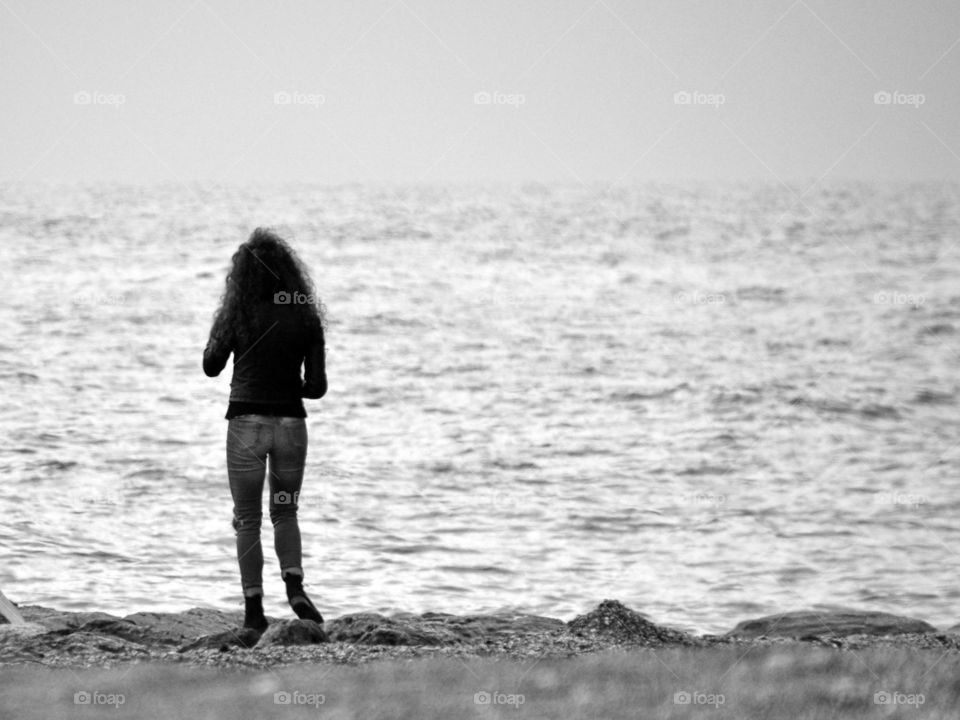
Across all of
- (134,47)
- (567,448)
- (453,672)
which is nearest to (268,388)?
(453,672)

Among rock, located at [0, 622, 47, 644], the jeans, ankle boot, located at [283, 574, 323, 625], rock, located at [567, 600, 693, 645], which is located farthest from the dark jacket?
rock, located at [567, 600, 693, 645]

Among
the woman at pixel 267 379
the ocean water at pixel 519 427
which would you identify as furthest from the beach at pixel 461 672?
the ocean water at pixel 519 427

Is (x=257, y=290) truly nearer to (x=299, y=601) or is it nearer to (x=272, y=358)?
(x=272, y=358)

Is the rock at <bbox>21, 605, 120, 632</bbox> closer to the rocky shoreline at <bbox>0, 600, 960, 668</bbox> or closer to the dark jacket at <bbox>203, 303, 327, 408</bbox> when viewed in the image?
the rocky shoreline at <bbox>0, 600, 960, 668</bbox>

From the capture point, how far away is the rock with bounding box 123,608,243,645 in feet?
28.2

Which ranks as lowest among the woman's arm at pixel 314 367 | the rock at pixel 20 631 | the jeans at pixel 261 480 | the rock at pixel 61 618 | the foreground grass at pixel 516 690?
the foreground grass at pixel 516 690

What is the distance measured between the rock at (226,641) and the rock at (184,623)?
1.84 feet

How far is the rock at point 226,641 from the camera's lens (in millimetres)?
7754

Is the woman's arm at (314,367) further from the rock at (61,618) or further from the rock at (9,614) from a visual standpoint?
the rock at (9,614)

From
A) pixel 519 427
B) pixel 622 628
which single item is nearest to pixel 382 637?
pixel 622 628

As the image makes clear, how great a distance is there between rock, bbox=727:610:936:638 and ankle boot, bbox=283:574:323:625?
255 centimetres

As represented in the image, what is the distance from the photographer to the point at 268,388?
311 inches

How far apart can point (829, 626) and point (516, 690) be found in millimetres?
3082

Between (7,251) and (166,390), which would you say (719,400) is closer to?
(166,390)
